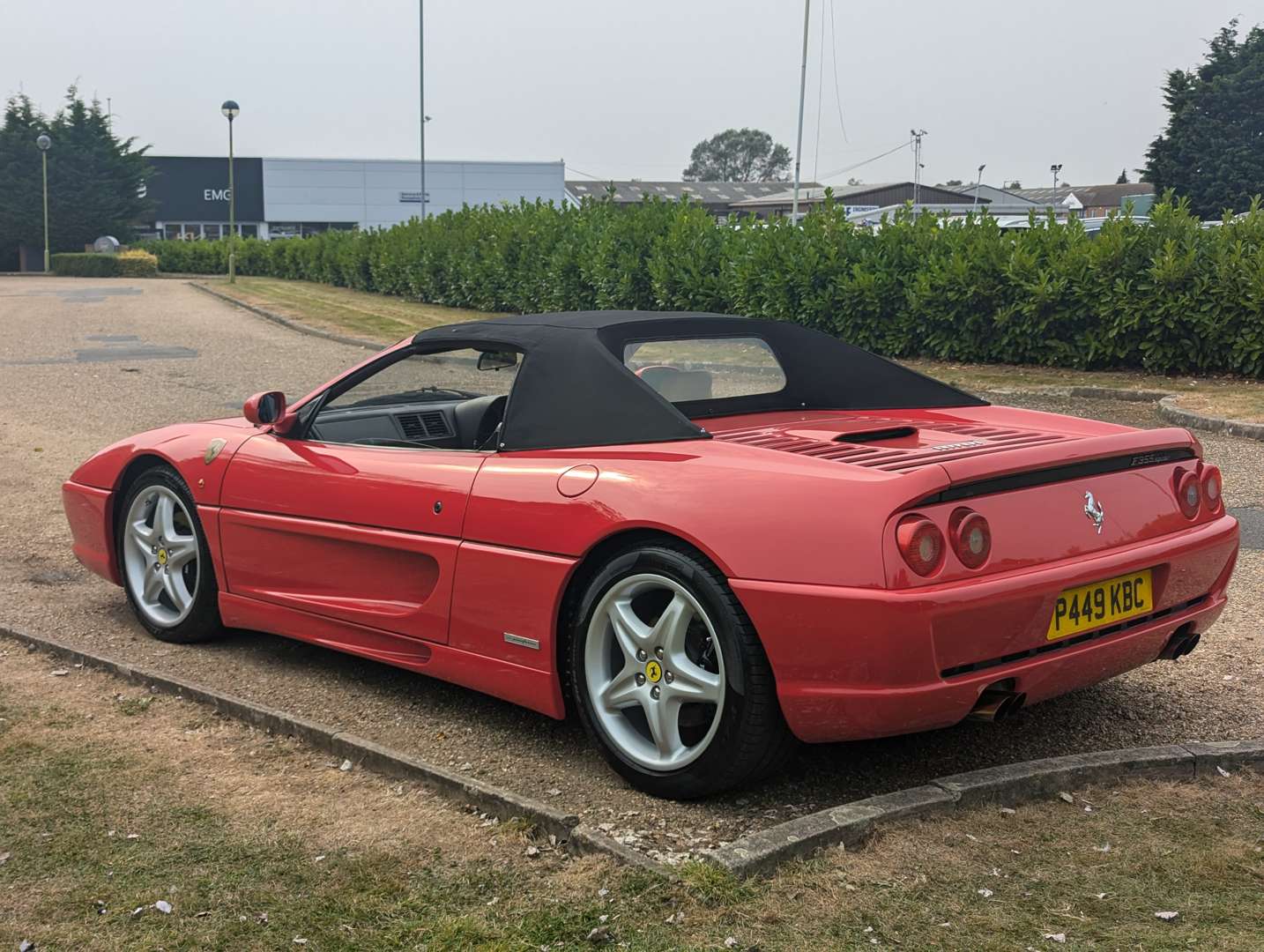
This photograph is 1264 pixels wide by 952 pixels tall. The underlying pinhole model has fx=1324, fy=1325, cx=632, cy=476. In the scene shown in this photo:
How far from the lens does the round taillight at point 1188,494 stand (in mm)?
3908

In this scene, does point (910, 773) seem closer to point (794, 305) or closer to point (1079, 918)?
point (1079, 918)

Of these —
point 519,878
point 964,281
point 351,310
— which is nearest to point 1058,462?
point 519,878

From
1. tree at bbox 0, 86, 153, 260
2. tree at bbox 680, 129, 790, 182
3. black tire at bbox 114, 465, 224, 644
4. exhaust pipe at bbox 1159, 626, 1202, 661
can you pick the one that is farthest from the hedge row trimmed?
tree at bbox 680, 129, 790, 182

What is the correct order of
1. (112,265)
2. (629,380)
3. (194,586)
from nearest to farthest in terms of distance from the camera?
(629,380) → (194,586) → (112,265)

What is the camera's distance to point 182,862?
3.27m

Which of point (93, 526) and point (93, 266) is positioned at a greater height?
point (93, 266)

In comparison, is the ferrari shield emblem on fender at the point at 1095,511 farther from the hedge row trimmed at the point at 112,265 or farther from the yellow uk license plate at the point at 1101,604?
the hedge row trimmed at the point at 112,265

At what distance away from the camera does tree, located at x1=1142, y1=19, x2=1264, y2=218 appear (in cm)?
5406

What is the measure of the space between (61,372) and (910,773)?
14.5 metres

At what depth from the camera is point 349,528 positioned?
4473mm

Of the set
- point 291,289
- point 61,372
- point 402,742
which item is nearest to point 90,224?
point 291,289

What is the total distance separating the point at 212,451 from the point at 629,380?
194 centimetres

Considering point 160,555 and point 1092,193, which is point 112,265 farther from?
→ point 1092,193

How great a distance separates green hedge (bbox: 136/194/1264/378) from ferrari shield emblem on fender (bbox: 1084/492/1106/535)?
10365 mm
